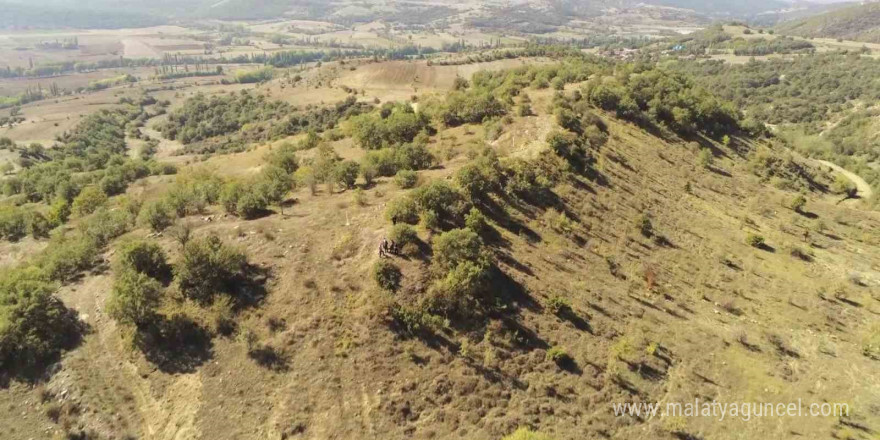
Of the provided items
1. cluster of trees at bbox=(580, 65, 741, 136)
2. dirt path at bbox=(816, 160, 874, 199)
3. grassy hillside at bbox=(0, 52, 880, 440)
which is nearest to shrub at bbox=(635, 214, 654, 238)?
grassy hillside at bbox=(0, 52, 880, 440)

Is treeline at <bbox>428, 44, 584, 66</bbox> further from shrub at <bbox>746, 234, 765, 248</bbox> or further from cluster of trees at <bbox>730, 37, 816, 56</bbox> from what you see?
shrub at <bbox>746, 234, 765, 248</bbox>

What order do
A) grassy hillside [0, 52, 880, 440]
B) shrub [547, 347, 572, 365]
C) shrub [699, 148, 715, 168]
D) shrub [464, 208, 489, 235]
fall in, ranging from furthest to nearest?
shrub [699, 148, 715, 168], shrub [464, 208, 489, 235], shrub [547, 347, 572, 365], grassy hillside [0, 52, 880, 440]

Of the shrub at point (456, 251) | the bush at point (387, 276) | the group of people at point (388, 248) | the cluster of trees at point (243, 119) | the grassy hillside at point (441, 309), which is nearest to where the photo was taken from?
the grassy hillside at point (441, 309)

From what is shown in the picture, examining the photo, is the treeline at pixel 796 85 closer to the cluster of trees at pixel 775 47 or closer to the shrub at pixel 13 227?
the cluster of trees at pixel 775 47

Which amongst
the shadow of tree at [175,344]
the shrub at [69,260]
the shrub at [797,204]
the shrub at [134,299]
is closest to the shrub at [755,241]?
the shrub at [797,204]

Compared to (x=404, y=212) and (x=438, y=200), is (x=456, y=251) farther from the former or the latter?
(x=404, y=212)

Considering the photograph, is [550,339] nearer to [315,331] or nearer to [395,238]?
[395,238]
